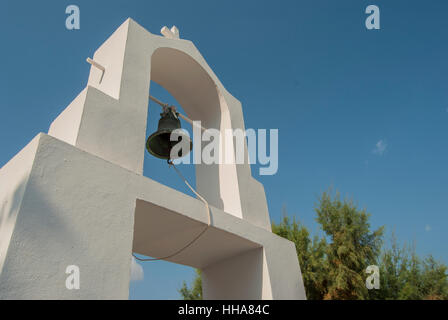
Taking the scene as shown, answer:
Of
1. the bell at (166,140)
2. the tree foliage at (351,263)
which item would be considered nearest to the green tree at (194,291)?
the tree foliage at (351,263)

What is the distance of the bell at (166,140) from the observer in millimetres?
4432

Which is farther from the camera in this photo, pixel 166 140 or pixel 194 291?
pixel 194 291

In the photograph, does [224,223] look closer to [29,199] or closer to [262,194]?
[262,194]

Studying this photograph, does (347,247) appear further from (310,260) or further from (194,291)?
(194,291)

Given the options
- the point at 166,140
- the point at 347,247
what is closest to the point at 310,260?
the point at 347,247

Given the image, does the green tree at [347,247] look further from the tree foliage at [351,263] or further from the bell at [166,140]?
the bell at [166,140]

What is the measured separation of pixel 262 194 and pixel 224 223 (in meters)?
1.40

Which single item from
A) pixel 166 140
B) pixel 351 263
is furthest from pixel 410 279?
pixel 166 140

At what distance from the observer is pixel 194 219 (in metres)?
3.63

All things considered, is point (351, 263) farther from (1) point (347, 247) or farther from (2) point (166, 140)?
(2) point (166, 140)

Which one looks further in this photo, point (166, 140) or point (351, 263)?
point (351, 263)

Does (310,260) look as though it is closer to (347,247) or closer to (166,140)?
(347,247)

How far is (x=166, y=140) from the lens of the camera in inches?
181
